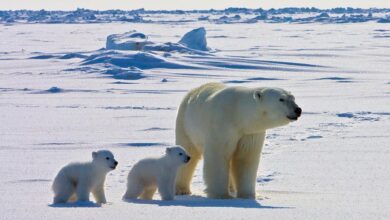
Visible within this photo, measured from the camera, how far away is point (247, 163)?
5.73 meters

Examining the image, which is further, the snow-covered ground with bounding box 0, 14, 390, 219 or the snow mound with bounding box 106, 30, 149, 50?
the snow mound with bounding box 106, 30, 149, 50

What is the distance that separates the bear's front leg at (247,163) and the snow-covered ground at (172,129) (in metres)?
0.13

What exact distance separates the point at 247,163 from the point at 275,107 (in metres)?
0.59

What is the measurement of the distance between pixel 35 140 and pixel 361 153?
3431 mm

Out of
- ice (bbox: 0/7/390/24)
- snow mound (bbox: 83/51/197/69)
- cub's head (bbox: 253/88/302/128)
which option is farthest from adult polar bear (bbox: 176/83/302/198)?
ice (bbox: 0/7/390/24)

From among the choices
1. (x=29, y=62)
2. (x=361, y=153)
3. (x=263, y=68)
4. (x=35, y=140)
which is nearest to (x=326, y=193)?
(x=361, y=153)

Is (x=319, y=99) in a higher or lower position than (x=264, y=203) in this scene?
lower

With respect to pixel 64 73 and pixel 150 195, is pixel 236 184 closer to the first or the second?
pixel 150 195

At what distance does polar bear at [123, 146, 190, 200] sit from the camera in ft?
17.4

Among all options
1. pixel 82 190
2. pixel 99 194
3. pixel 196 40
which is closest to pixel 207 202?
pixel 99 194

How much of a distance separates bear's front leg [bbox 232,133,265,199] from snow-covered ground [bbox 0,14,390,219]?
0.43 feet

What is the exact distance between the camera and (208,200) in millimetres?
5469

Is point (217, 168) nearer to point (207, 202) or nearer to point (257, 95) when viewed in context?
point (207, 202)

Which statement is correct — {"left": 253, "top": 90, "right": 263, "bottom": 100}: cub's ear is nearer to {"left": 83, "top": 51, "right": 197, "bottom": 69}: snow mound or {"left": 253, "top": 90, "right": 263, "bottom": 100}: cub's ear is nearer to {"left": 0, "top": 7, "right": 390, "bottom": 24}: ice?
{"left": 83, "top": 51, "right": 197, "bottom": 69}: snow mound
